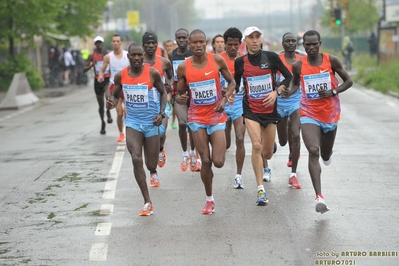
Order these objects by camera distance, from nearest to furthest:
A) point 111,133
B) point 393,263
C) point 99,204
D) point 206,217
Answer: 1. point 393,263
2. point 206,217
3. point 99,204
4. point 111,133

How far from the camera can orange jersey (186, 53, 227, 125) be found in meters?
9.66

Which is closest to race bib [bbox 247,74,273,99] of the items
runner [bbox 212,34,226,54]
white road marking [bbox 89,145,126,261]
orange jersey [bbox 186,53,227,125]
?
orange jersey [bbox 186,53,227,125]

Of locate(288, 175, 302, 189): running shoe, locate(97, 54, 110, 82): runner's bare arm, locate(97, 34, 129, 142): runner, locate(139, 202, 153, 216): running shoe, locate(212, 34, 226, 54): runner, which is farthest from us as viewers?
locate(97, 54, 110, 82): runner's bare arm

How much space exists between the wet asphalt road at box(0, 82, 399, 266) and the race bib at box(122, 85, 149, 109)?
3.92ft

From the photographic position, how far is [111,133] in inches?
724

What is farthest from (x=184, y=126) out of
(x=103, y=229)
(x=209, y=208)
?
(x=103, y=229)

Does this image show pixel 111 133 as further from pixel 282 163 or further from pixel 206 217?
pixel 206 217

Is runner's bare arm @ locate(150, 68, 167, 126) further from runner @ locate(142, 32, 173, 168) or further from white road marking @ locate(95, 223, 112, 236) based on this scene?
runner @ locate(142, 32, 173, 168)

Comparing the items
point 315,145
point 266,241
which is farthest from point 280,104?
point 266,241

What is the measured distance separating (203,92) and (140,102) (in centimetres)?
73

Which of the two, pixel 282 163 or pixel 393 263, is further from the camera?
pixel 282 163

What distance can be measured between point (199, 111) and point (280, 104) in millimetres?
2337

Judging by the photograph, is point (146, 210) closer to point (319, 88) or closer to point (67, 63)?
point (319, 88)

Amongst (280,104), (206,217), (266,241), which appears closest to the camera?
(266,241)
